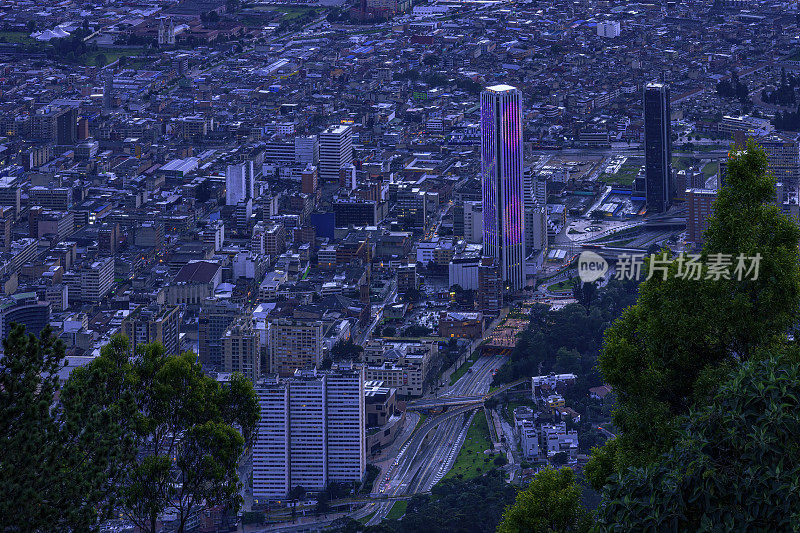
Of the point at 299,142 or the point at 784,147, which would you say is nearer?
the point at 784,147

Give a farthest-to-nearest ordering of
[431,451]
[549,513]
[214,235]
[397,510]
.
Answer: [214,235]
[431,451]
[397,510]
[549,513]

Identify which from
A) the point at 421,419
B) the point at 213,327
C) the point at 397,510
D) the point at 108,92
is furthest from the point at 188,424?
the point at 108,92

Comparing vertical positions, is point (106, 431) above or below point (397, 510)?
above

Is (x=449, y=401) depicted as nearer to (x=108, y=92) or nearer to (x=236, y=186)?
(x=236, y=186)

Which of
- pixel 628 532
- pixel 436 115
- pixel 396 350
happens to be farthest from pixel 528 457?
pixel 436 115

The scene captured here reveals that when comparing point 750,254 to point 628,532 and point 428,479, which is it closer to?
point 628,532

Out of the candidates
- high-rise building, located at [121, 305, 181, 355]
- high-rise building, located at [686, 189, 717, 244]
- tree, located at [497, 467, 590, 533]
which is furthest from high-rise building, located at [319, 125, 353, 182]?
tree, located at [497, 467, 590, 533]

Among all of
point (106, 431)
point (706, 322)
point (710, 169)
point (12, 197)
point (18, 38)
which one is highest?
point (706, 322)
